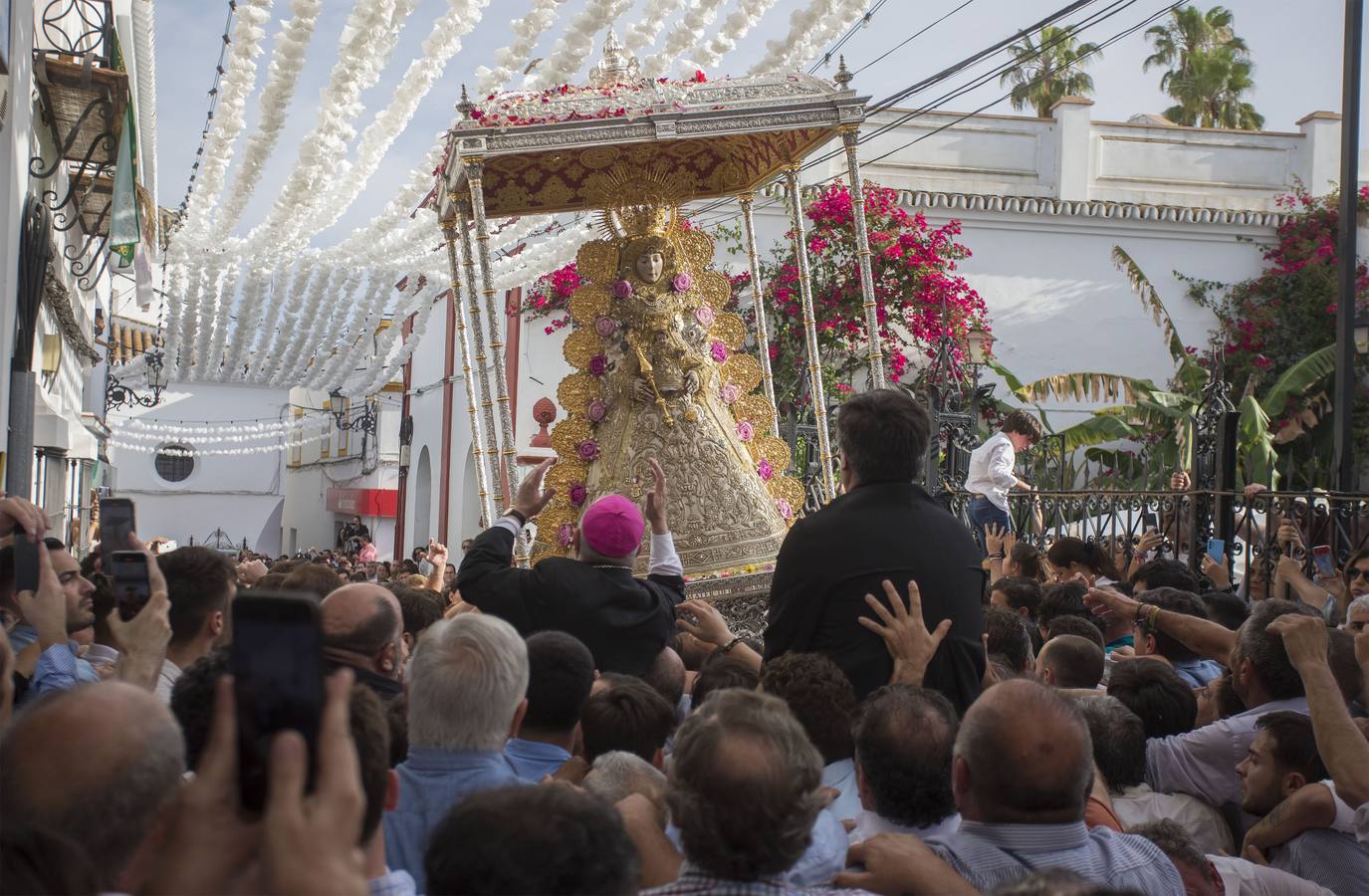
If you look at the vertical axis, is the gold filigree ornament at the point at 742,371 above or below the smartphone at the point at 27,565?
above

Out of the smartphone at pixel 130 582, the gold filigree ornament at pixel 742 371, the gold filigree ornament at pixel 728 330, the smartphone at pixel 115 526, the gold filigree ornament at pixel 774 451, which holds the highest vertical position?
the gold filigree ornament at pixel 728 330

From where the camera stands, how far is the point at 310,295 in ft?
71.9

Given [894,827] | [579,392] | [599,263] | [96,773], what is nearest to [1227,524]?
[579,392]

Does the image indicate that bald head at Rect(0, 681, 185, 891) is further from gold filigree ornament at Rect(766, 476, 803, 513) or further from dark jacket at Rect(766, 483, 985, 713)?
gold filigree ornament at Rect(766, 476, 803, 513)

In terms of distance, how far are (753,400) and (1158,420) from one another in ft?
30.8

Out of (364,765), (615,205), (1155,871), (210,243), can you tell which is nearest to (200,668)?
(364,765)

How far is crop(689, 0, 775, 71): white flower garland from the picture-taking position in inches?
500

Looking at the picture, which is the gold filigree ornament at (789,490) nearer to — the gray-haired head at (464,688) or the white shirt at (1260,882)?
the white shirt at (1260,882)

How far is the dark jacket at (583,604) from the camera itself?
482cm

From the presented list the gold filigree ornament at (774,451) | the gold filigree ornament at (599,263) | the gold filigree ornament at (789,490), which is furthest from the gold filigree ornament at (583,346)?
the gold filigree ornament at (789,490)

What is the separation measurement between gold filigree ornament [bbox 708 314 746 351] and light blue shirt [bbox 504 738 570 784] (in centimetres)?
504

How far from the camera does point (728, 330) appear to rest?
8297mm

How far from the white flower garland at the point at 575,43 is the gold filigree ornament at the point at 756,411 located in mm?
5284

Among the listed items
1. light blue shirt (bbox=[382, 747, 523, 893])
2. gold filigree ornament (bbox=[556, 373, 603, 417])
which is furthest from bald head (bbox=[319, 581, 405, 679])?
gold filigree ornament (bbox=[556, 373, 603, 417])
